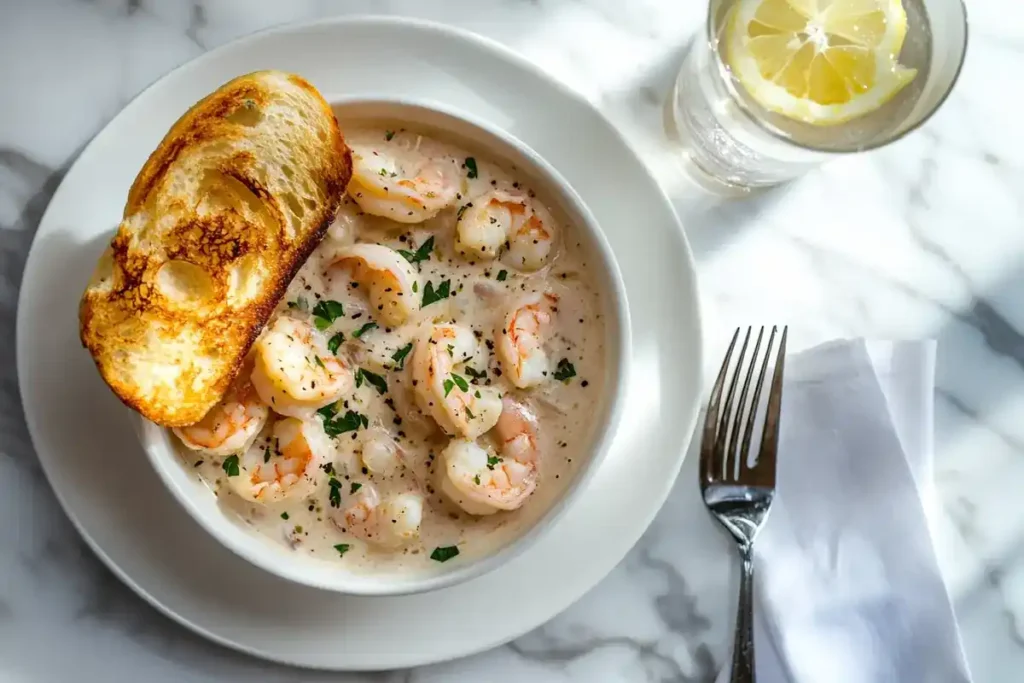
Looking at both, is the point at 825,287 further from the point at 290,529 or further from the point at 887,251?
the point at 290,529

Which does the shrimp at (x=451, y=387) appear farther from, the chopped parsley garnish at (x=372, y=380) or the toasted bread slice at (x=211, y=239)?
the toasted bread slice at (x=211, y=239)

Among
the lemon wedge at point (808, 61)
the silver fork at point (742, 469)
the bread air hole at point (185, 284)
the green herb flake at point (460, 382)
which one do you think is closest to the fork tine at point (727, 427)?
the silver fork at point (742, 469)

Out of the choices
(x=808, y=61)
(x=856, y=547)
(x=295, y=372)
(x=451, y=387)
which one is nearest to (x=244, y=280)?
(x=295, y=372)

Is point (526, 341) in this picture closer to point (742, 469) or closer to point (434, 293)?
point (434, 293)

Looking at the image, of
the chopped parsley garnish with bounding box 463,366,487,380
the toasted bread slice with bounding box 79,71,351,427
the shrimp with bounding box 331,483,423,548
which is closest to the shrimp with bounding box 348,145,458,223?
the toasted bread slice with bounding box 79,71,351,427

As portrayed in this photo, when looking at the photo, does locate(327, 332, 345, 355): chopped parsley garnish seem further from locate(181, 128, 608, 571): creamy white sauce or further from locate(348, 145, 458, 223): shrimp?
locate(348, 145, 458, 223): shrimp
